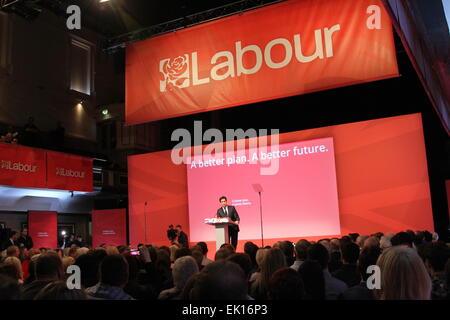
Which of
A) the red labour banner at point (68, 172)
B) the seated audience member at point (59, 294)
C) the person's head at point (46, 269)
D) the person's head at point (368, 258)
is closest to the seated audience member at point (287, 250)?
the person's head at point (368, 258)

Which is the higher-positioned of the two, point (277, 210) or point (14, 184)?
point (14, 184)

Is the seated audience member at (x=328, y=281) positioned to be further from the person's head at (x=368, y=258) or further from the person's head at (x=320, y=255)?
the person's head at (x=368, y=258)

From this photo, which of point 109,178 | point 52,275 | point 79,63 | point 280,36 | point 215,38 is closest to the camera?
point 52,275

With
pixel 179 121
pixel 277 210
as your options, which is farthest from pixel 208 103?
pixel 179 121

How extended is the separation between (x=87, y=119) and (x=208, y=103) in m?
9.91

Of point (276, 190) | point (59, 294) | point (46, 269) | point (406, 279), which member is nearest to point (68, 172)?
point (276, 190)

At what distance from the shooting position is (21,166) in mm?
12070

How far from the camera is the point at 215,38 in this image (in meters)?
9.09

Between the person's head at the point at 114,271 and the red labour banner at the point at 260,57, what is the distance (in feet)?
20.1

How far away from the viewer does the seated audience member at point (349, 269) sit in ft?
11.6

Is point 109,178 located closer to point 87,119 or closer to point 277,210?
point 87,119

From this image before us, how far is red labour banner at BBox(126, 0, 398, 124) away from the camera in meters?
7.89

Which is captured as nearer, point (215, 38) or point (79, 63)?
point (215, 38)

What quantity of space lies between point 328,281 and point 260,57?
Answer: 6175 millimetres
